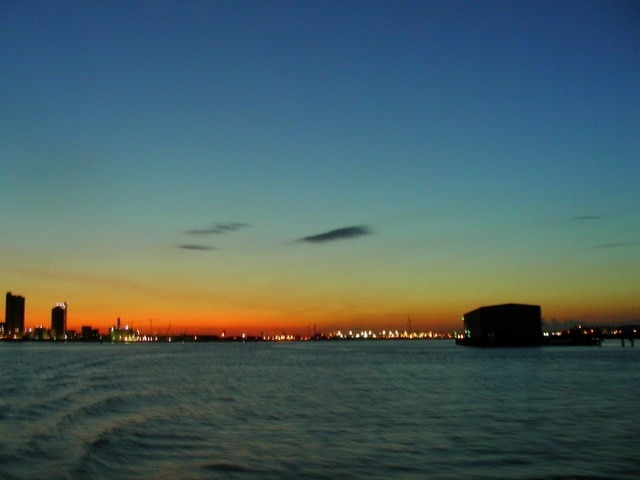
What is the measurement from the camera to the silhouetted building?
512ft

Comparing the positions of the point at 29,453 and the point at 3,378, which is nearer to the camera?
the point at 29,453

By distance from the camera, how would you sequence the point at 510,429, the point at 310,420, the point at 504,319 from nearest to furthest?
1. the point at 510,429
2. the point at 310,420
3. the point at 504,319

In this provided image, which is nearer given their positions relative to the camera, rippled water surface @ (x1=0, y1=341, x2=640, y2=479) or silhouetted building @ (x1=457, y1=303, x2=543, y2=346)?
rippled water surface @ (x1=0, y1=341, x2=640, y2=479)

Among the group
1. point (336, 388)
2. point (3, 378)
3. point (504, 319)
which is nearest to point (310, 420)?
point (336, 388)

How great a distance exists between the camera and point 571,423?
31.2m

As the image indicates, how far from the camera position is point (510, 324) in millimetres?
156500

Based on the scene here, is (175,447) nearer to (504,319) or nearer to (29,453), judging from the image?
(29,453)

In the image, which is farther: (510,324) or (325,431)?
(510,324)

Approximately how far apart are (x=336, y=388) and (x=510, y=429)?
24015 millimetres

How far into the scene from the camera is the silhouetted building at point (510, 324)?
156000mm

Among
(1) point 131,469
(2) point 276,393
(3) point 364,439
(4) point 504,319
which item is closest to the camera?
(1) point 131,469

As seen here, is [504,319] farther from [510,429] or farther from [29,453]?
[29,453]

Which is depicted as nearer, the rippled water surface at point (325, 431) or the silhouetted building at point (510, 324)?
the rippled water surface at point (325, 431)

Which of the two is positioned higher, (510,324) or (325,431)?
(510,324)
